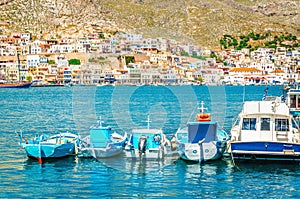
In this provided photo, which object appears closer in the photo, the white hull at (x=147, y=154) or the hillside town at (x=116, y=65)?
the white hull at (x=147, y=154)

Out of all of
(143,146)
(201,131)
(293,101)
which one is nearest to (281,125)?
(201,131)

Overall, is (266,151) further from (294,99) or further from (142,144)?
(294,99)

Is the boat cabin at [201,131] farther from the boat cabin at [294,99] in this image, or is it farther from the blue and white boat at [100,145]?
the boat cabin at [294,99]

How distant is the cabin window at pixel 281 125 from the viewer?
76.8 feet

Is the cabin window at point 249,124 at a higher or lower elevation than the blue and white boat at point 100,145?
higher

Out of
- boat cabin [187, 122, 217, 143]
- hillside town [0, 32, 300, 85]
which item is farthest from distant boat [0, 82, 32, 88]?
boat cabin [187, 122, 217, 143]

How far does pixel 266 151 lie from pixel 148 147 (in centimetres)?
504

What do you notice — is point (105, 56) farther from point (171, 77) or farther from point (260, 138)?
point (260, 138)

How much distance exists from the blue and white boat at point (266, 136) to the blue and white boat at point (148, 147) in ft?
9.28

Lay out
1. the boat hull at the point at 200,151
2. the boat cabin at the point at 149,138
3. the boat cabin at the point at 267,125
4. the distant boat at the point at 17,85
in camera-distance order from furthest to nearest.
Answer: the distant boat at the point at 17,85
the boat cabin at the point at 149,138
the boat cabin at the point at 267,125
the boat hull at the point at 200,151

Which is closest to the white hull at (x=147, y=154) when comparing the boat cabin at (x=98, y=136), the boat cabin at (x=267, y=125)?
the boat cabin at (x=98, y=136)

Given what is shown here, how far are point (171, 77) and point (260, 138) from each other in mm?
142679

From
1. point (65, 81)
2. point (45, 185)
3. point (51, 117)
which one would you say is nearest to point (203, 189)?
point (45, 185)

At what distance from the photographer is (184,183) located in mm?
20297
